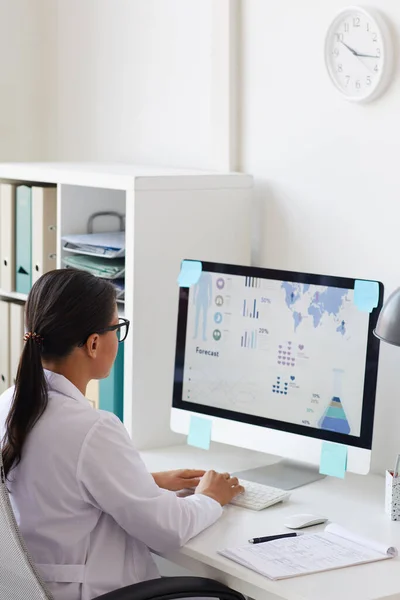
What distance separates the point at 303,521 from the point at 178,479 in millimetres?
317

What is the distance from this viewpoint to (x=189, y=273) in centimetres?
238

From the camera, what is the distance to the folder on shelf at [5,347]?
2.96 metres

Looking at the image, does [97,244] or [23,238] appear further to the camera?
[23,238]

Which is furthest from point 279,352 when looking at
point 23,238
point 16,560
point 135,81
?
point 135,81

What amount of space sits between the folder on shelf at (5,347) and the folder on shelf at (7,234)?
0.07 meters

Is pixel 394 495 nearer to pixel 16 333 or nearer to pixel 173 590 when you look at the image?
pixel 173 590

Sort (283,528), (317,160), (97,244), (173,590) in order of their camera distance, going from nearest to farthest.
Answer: (173,590), (283,528), (317,160), (97,244)

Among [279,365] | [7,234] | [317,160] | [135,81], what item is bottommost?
[279,365]

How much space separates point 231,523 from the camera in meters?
1.98

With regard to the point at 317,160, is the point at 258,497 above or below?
below

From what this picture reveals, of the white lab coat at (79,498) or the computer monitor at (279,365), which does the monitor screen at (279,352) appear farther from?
the white lab coat at (79,498)

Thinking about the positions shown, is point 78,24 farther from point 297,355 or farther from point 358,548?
point 358,548

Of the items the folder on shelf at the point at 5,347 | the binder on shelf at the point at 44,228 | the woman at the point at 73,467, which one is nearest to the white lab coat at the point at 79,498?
the woman at the point at 73,467

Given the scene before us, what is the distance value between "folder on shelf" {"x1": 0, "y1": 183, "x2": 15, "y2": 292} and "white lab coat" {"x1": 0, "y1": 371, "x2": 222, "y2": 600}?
45.5 inches
